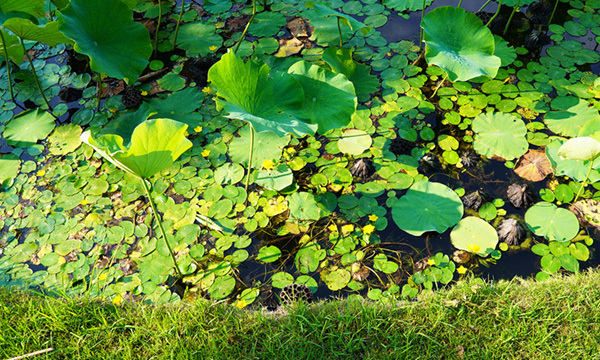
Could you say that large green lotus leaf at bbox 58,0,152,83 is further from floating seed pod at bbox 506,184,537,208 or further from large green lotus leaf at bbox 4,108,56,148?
floating seed pod at bbox 506,184,537,208

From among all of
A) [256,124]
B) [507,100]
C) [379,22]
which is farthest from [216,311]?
[379,22]

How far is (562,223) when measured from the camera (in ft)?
8.27

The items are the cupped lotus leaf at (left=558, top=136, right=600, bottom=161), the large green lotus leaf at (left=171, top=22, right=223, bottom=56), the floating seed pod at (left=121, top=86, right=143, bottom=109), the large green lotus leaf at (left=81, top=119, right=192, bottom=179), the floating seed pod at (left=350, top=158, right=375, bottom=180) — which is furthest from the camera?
the large green lotus leaf at (left=171, top=22, right=223, bottom=56)

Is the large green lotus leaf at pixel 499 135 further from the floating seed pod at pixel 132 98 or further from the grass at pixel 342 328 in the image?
the floating seed pod at pixel 132 98

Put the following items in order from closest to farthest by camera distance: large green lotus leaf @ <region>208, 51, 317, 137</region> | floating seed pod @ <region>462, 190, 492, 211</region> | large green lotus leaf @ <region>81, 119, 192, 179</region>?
large green lotus leaf @ <region>81, 119, 192, 179</region>, large green lotus leaf @ <region>208, 51, 317, 137</region>, floating seed pod @ <region>462, 190, 492, 211</region>

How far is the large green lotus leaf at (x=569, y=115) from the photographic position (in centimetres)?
297

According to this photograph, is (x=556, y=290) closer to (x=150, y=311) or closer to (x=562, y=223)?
(x=562, y=223)

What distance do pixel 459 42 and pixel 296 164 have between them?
1452mm

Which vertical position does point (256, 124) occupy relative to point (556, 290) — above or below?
above

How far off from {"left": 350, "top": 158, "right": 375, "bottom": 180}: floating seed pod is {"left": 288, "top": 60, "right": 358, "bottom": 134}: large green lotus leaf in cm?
30

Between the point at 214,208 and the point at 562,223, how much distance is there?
2.11 metres

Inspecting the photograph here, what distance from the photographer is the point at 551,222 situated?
254 cm

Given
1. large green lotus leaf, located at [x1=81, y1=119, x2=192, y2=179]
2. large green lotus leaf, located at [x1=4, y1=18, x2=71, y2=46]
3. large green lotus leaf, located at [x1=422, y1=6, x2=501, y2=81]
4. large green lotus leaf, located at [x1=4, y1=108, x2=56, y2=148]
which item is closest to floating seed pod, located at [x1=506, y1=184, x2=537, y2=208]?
large green lotus leaf, located at [x1=422, y1=6, x2=501, y2=81]

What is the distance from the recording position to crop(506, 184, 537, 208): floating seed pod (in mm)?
2643
